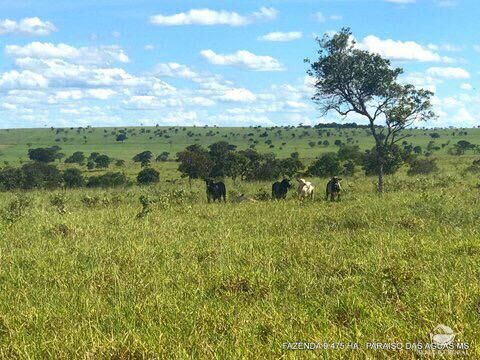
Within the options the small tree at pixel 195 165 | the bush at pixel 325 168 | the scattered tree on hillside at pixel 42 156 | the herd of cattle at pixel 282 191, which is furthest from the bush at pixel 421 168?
the scattered tree on hillside at pixel 42 156

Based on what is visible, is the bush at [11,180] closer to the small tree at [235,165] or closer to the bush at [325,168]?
the small tree at [235,165]

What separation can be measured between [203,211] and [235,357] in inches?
525

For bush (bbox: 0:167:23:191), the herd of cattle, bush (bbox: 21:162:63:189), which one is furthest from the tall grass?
bush (bbox: 0:167:23:191)

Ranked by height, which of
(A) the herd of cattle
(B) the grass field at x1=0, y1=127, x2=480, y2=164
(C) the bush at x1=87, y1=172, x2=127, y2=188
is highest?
(B) the grass field at x1=0, y1=127, x2=480, y2=164

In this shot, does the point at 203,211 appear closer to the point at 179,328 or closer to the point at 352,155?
the point at 179,328

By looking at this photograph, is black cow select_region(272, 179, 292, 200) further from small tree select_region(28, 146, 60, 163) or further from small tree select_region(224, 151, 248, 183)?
small tree select_region(28, 146, 60, 163)

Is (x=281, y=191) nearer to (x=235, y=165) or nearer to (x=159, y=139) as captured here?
(x=235, y=165)

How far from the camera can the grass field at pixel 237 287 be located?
15.5ft

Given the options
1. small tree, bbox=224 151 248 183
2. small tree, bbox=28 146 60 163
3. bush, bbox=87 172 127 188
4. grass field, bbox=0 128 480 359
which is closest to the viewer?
grass field, bbox=0 128 480 359

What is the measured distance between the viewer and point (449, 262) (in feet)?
24.0

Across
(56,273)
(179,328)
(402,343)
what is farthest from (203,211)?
(402,343)

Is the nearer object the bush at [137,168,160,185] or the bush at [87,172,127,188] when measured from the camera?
the bush at [87,172,127,188]

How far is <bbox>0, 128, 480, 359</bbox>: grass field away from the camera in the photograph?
4727 mm

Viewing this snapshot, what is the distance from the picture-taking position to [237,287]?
6676mm
